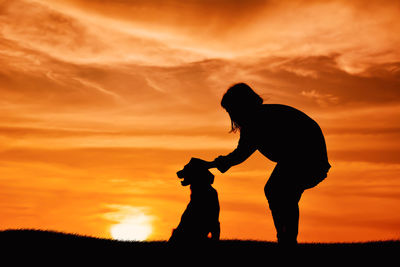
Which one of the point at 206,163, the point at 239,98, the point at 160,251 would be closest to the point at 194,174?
the point at 206,163

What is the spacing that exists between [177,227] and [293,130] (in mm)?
2526

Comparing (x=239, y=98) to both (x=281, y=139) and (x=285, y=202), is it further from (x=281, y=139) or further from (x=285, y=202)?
(x=285, y=202)

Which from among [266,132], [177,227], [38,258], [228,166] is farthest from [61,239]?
[266,132]

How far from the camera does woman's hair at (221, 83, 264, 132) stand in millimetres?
8414

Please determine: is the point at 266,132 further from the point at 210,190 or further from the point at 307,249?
the point at 307,249

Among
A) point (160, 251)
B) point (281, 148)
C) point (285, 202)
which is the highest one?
point (281, 148)

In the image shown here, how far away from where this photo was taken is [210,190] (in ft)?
27.7

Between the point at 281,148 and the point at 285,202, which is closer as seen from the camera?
the point at 285,202

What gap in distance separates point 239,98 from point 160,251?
11.9 feet

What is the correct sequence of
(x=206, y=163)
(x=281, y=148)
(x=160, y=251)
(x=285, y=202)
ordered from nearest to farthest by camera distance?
1. (x=285, y=202)
2. (x=281, y=148)
3. (x=206, y=163)
4. (x=160, y=251)

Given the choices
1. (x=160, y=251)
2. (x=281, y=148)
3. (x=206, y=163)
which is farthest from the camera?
(x=160, y=251)

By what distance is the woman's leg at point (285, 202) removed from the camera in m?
7.98

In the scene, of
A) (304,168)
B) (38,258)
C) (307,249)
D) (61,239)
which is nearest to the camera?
(304,168)

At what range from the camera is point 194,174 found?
27.1ft
